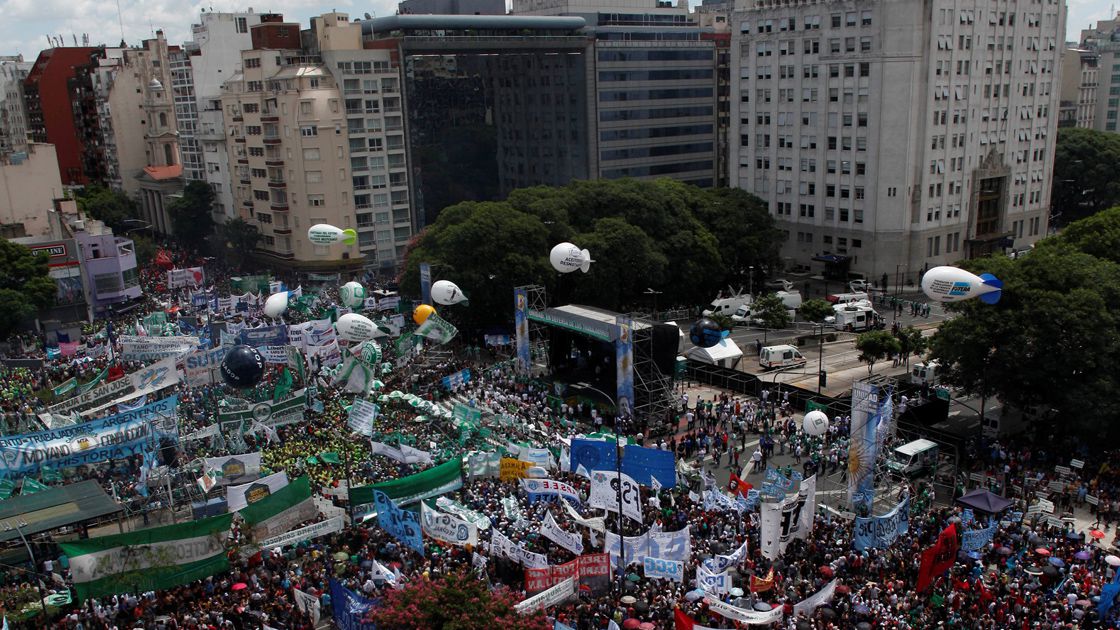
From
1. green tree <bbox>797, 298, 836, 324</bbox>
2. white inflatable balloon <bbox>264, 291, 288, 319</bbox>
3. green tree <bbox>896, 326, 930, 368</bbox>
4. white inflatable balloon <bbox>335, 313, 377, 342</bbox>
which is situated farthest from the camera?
green tree <bbox>797, 298, 836, 324</bbox>

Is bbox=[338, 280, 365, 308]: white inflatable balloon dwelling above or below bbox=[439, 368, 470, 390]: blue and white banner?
above

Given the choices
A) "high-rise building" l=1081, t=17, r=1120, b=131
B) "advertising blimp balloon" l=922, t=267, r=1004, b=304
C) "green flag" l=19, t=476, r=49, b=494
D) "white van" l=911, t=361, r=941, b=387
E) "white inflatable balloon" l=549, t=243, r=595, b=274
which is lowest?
"white van" l=911, t=361, r=941, b=387

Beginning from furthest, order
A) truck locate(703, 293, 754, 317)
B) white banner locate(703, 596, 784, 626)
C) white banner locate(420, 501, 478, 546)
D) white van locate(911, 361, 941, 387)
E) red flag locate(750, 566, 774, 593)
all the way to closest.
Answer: truck locate(703, 293, 754, 317), white van locate(911, 361, 941, 387), white banner locate(420, 501, 478, 546), red flag locate(750, 566, 774, 593), white banner locate(703, 596, 784, 626)

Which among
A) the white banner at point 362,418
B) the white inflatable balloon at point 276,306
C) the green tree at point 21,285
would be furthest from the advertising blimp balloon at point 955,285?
the green tree at point 21,285

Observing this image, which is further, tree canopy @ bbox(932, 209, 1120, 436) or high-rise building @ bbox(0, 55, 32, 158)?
high-rise building @ bbox(0, 55, 32, 158)

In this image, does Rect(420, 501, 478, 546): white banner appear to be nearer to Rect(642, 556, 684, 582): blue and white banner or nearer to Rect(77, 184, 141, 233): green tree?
Rect(642, 556, 684, 582): blue and white banner

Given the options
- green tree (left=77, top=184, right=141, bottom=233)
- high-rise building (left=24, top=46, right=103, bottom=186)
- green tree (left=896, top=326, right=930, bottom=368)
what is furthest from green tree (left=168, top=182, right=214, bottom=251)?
green tree (left=896, top=326, right=930, bottom=368)
